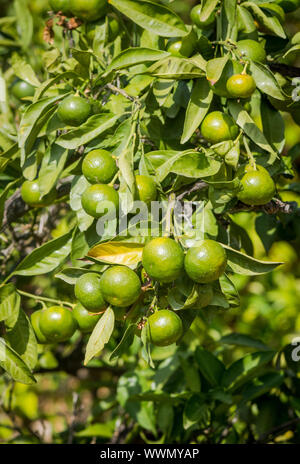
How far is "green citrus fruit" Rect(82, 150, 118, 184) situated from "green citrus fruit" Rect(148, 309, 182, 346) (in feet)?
0.85

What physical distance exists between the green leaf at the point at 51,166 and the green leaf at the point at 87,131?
2.6 inches

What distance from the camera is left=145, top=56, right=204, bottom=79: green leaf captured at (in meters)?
0.91

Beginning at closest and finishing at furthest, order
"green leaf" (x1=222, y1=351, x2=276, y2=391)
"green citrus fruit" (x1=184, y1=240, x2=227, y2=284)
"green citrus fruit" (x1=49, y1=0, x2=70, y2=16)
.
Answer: "green citrus fruit" (x1=184, y1=240, x2=227, y2=284) < "green citrus fruit" (x1=49, y1=0, x2=70, y2=16) < "green leaf" (x1=222, y1=351, x2=276, y2=391)

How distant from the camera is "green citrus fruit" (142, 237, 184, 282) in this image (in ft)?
2.56

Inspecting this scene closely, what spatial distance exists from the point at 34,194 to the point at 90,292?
0.34m

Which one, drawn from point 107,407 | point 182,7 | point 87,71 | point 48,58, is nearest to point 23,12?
Answer: point 48,58

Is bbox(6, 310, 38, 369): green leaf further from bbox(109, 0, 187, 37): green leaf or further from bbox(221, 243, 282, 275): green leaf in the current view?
bbox(109, 0, 187, 37): green leaf

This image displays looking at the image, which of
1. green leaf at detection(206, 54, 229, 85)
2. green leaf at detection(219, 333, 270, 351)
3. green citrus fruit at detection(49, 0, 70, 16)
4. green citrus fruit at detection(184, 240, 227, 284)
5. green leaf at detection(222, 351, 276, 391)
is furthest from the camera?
green leaf at detection(219, 333, 270, 351)

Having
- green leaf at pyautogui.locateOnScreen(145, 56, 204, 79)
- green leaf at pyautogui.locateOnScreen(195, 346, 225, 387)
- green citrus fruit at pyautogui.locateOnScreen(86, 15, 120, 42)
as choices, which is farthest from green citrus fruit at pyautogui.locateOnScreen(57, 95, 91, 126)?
green leaf at pyautogui.locateOnScreen(195, 346, 225, 387)

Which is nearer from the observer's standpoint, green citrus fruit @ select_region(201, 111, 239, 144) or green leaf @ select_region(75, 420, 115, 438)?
green citrus fruit @ select_region(201, 111, 239, 144)

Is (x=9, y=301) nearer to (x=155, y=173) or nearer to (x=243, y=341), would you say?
(x=155, y=173)

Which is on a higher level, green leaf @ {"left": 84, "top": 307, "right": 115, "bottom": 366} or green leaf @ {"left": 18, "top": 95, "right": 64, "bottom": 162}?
green leaf @ {"left": 18, "top": 95, "right": 64, "bottom": 162}

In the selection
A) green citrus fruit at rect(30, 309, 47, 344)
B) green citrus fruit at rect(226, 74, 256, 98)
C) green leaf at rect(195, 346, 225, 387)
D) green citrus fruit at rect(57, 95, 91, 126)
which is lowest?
green leaf at rect(195, 346, 225, 387)

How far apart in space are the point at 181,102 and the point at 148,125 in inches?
3.2
